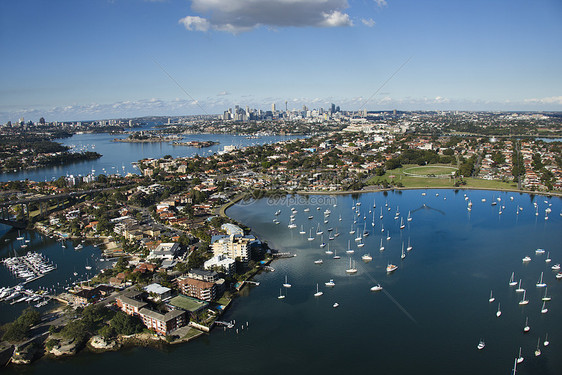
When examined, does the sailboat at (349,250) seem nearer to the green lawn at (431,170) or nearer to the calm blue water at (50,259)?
the calm blue water at (50,259)

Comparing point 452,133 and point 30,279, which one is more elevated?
point 452,133

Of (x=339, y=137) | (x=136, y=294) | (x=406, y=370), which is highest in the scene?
(x=339, y=137)

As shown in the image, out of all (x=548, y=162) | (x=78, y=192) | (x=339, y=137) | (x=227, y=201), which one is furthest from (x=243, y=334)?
(x=339, y=137)

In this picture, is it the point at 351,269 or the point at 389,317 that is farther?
the point at 351,269

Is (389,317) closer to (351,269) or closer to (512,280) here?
(351,269)

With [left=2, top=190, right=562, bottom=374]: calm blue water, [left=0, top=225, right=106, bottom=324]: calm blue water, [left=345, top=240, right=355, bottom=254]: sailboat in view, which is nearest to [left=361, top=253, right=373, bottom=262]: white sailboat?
[left=2, top=190, right=562, bottom=374]: calm blue water

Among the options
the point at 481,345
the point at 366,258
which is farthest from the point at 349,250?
the point at 481,345

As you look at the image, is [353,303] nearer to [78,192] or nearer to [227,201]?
[227,201]

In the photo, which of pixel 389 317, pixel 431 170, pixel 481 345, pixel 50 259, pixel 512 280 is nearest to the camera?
pixel 481 345

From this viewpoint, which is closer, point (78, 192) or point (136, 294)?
point (136, 294)
